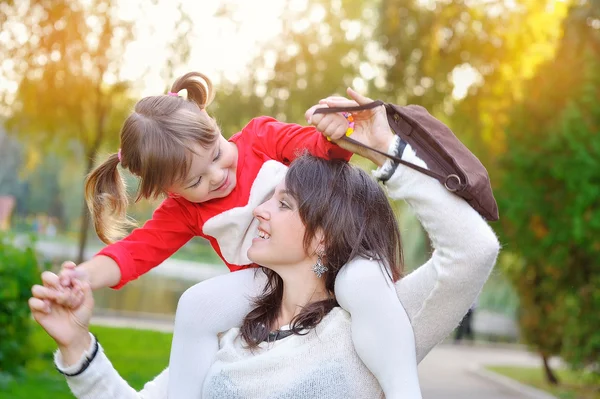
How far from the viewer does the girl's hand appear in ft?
7.71

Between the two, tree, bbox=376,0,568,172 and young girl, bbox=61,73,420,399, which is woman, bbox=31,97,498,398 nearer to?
young girl, bbox=61,73,420,399

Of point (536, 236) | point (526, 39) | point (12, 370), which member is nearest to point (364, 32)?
point (526, 39)

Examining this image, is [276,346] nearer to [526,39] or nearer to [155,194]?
[155,194]

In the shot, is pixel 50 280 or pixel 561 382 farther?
pixel 561 382

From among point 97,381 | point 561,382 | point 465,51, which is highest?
point 97,381

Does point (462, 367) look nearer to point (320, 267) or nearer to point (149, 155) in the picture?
point (149, 155)

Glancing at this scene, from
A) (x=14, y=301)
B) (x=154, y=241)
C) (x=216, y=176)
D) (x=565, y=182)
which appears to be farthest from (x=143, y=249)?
(x=565, y=182)

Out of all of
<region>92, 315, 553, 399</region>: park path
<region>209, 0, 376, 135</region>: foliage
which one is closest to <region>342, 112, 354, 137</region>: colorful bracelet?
<region>92, 315, 553, 399</region>: park path

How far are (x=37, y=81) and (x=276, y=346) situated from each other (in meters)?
13.1

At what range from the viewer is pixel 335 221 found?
2.41 metres

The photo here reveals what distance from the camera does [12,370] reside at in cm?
830

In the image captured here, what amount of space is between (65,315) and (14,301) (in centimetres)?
567

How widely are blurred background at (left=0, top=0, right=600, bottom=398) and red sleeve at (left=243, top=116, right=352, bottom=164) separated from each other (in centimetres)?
480

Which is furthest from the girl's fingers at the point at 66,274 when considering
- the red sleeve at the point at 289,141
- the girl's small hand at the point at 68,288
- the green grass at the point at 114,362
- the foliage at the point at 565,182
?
the foliage at the point at 565,182
